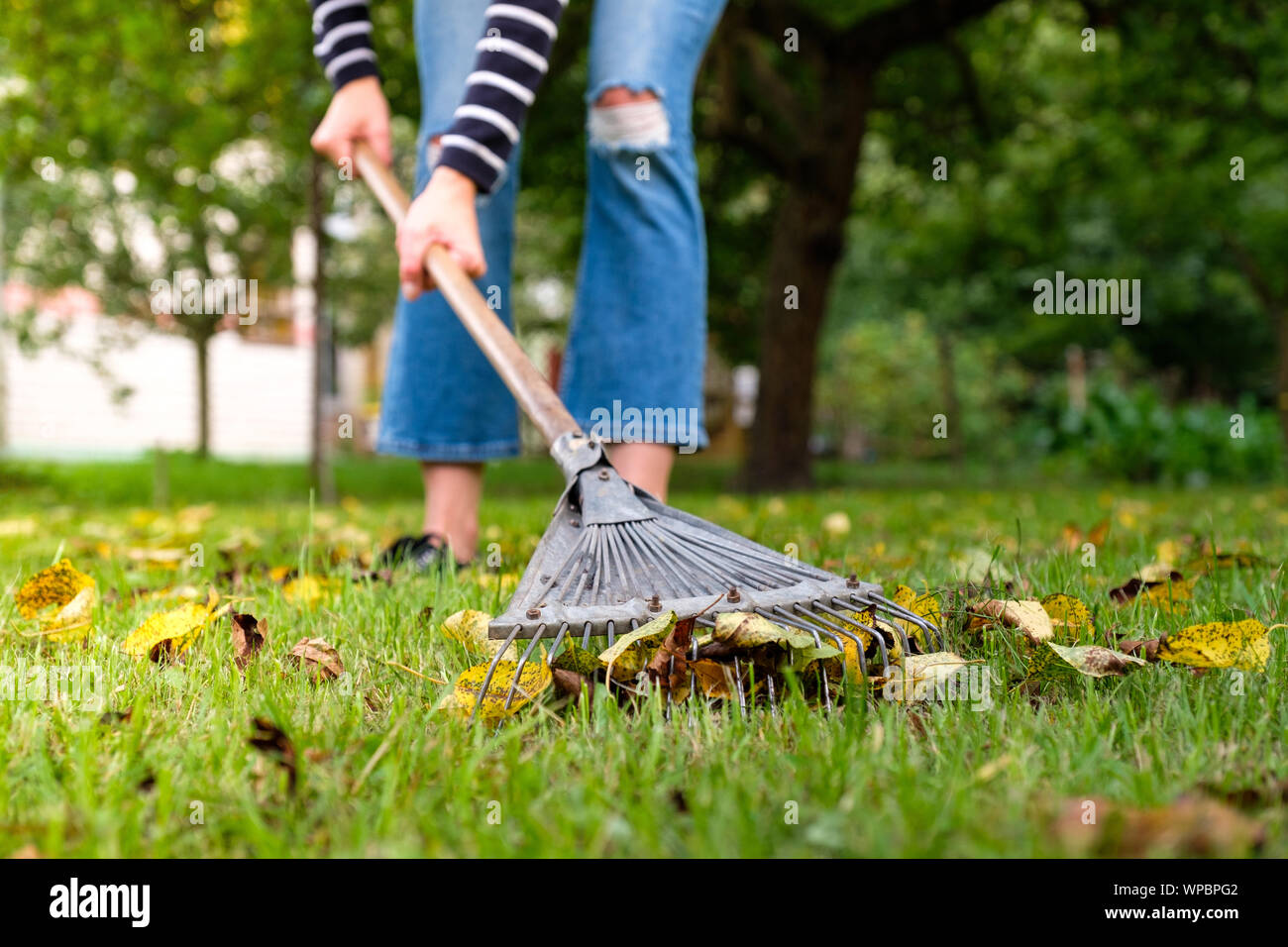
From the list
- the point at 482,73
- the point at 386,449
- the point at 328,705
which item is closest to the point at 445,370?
the point at 386,449

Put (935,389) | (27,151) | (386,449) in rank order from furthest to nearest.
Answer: (935,389) < (27,151) < (386,449)

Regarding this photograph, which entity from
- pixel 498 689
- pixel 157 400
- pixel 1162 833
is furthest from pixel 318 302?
pixel 157 400

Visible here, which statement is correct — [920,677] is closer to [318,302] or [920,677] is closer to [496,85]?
[496,85]

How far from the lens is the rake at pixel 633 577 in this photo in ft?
3.94

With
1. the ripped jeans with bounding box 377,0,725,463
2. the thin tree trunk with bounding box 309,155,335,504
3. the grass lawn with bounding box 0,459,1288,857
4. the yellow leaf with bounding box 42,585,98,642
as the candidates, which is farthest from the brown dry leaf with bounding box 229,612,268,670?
the thin tree trunk with bounding box 309,155,335,504

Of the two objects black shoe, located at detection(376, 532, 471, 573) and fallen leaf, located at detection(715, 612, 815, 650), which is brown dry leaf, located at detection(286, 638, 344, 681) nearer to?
fallen leaf, located at detection(715, 612, 815, 650)

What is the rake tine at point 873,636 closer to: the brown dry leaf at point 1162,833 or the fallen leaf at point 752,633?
the fallen leaf at point 752,633

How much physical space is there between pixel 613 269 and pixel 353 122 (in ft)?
2.24

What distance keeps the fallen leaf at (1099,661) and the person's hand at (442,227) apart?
125 cm

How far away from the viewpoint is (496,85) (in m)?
1.98

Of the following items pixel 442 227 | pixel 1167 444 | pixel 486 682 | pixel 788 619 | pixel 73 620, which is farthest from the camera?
pixel 1167 444

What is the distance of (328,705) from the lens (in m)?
1.16
